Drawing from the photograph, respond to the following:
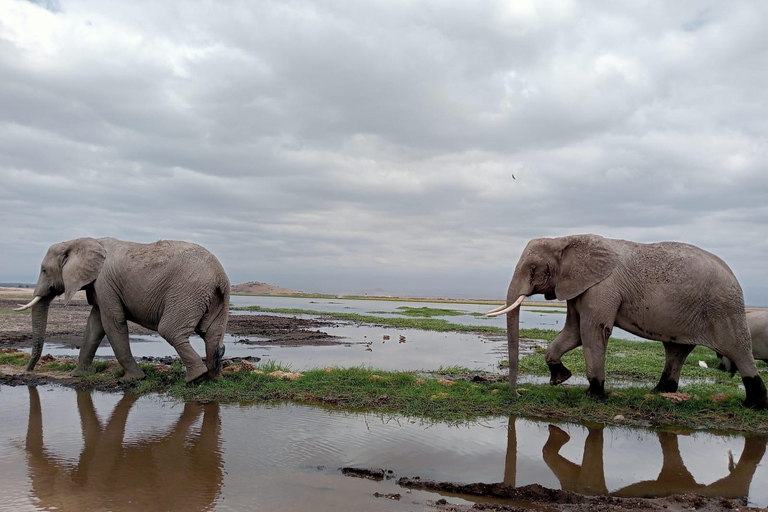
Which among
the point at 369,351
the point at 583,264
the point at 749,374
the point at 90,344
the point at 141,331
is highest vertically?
the point at 583,264

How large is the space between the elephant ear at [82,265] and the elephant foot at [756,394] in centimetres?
1284

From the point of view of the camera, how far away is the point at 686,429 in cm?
826

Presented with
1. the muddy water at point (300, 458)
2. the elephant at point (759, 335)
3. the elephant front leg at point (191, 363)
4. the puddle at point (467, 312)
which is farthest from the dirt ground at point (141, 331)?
the elephant at point (759, 335)

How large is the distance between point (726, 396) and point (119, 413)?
1077 centimetres

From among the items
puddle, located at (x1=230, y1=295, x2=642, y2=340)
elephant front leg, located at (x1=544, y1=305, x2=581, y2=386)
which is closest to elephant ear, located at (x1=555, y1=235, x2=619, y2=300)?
elephant front leg, located at (x1=544, y1=305, x2=581, y2=386)

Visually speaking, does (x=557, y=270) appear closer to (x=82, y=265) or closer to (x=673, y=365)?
(x=673, y=365)

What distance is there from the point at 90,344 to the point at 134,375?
4.93 ft

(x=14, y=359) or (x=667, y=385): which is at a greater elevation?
(x=667, y=385)

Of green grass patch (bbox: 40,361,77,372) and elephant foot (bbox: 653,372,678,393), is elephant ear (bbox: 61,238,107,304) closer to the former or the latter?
green grass patch (bbox: 40,361,77,372)

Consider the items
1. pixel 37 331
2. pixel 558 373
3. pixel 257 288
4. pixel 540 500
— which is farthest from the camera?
pixel 257 288

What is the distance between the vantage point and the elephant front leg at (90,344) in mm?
11281

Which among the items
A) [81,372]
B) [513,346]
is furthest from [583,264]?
[81,372]

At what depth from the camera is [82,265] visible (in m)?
11.1

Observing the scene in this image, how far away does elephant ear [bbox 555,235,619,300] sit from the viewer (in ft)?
32.2
